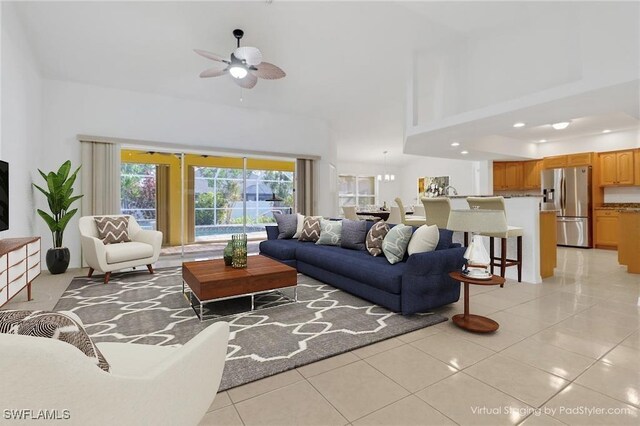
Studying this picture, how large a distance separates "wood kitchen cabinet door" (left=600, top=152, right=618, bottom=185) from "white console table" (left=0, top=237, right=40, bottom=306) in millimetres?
10103

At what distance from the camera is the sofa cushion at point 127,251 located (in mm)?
4008

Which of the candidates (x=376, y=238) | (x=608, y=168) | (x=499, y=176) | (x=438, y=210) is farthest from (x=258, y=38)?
(x=608, y=168)

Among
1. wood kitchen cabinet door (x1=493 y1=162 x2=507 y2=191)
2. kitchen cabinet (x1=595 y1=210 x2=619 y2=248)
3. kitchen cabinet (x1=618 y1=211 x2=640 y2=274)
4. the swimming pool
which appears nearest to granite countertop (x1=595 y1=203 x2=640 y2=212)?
kitchen cabinet (x1=595 y1=210 x2=619 y2=248)

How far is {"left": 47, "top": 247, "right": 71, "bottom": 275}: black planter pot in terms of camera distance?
4434mm

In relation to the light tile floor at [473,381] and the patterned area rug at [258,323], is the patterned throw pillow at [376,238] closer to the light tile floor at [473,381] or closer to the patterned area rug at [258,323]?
the patterned area rug at [258,323]

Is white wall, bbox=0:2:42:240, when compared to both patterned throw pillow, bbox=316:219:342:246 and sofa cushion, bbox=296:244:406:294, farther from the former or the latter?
patterned throw pillow, bbox=316:219:342:246

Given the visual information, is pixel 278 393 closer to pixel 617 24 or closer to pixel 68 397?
pixel 68 397

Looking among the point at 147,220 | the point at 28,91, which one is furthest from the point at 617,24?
the point at 147,220

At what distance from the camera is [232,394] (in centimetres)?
171

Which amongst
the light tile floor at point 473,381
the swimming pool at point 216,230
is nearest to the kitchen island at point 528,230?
the light tile floor at point 473,381

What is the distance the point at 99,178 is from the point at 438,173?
9660mm

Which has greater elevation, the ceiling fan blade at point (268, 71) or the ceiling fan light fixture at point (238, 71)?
the ceiling fan blade at point (268, 71)

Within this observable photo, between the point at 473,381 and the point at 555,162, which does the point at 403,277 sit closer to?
the point at 473,381

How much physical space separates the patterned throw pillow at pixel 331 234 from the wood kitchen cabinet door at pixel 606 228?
6.35 metres
